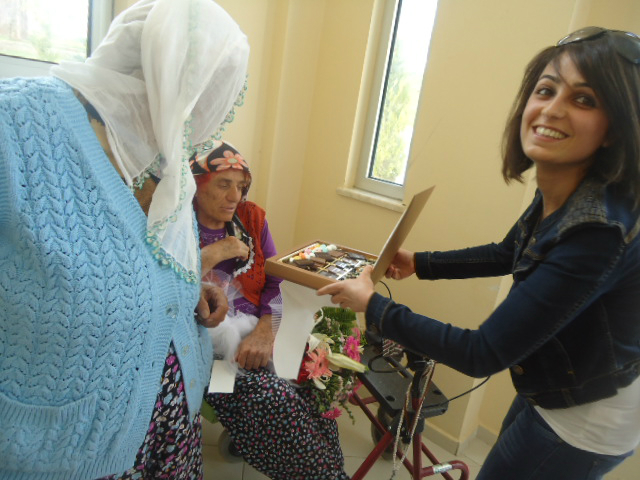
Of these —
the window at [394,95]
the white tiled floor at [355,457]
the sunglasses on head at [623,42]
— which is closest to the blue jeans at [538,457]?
A: the sunglasses on head at [623,42]

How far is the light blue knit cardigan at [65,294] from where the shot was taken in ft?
2.53

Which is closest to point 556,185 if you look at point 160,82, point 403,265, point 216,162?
point 403,265

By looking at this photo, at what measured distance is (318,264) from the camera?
1.41 m

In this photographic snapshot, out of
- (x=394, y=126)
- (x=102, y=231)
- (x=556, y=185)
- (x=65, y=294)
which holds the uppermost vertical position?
(x=394, y=126)

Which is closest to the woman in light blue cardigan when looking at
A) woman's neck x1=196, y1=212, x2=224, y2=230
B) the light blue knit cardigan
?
the light blue knit cardigan

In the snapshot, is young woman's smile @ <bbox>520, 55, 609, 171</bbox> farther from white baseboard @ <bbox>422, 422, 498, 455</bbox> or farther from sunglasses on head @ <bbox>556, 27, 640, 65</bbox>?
white baseboard @ <bbox>422, 422, 498, 455</bbox>

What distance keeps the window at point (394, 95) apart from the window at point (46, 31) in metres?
1.34

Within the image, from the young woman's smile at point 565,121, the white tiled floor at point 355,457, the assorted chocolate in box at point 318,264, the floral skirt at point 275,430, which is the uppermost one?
the young woman's smile at point 565,121

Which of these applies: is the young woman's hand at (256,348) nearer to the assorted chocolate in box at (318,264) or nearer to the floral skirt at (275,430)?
the floral skirt at (275,430)

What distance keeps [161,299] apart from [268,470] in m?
0.89

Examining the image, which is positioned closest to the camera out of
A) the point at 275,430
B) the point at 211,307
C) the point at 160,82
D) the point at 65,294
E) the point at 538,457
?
the point at 65,294

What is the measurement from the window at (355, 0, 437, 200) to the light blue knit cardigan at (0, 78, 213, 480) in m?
1.74

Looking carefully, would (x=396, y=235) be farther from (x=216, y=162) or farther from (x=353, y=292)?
(x=216, y=162)

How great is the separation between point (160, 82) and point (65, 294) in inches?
17.7
